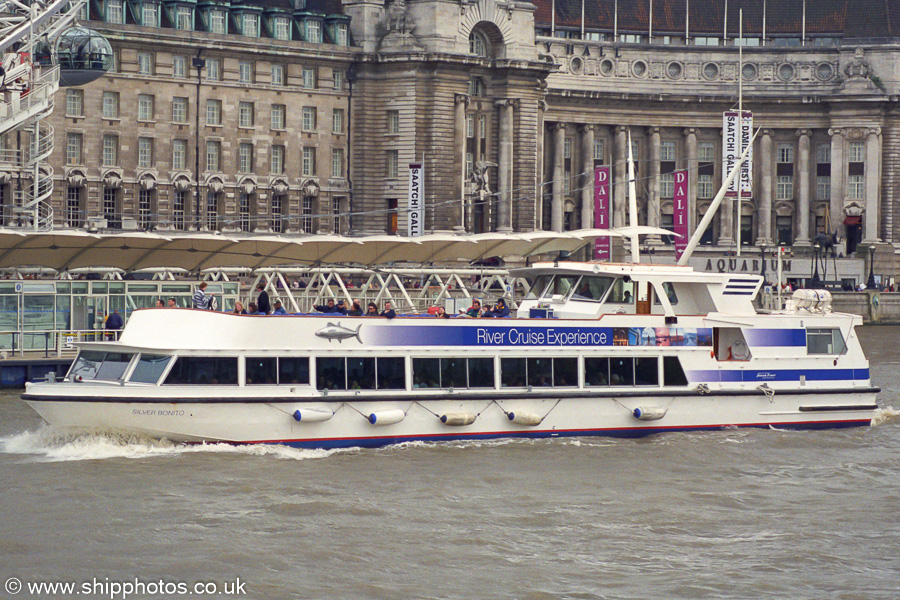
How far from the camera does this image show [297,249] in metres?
57.1

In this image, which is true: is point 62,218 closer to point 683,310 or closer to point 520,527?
point 683,310

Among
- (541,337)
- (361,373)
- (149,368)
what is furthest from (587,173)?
(149,368)

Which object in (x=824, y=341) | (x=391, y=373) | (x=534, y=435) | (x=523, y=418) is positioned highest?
(x=824, y=341)

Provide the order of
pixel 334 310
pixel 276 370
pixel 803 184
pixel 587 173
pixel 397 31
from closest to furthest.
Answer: pixel 276 370 → pixel 334 310 → pixel 397 31 → pixel 587 173 → pixel 803 184

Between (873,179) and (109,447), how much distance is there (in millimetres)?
104449

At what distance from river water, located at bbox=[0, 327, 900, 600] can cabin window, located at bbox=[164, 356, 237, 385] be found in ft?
5.09

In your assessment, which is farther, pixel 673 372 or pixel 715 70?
pixel 715 70

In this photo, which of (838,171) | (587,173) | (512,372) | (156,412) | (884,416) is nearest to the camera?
(156,412)

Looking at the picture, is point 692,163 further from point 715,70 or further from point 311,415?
point 311,415

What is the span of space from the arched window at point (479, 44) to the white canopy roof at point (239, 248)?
49.7 m

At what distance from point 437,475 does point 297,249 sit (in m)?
22.7

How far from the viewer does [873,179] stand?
428 ft

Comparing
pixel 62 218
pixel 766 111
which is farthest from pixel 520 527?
pixel 766 111
